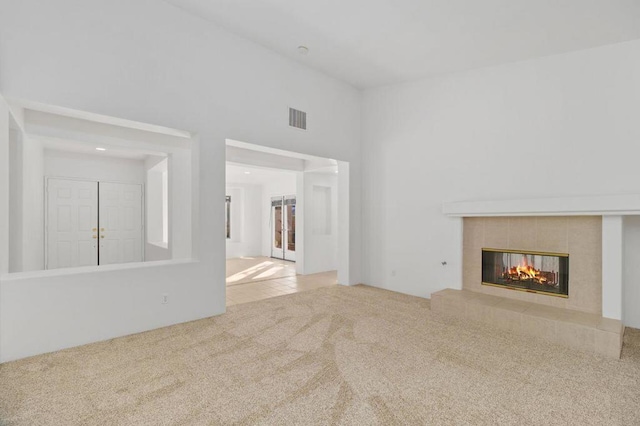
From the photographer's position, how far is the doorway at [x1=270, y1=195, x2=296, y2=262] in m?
9.44

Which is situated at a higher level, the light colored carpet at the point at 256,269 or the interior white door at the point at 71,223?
the interior white door at the point at 71,223

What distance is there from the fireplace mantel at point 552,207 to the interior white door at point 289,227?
5433 millimetres

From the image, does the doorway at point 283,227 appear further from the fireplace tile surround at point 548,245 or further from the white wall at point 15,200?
the white wall at point 15,200

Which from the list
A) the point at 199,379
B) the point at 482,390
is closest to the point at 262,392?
the point at 199,379

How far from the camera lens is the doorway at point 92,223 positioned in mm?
5938

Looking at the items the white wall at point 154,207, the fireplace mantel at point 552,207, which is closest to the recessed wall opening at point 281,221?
the white wall at point 154,207

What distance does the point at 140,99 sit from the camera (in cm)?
343

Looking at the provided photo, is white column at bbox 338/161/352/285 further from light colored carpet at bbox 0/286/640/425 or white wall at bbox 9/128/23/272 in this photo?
white wall at bbox 9/128/23/272

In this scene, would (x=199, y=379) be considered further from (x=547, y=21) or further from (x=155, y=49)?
(x=547, y=21)

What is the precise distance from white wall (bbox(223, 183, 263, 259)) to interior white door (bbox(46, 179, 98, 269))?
14.0 ft

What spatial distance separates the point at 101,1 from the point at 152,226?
14.6 feet

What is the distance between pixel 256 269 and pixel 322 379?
221 inches

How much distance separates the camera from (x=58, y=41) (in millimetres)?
2961

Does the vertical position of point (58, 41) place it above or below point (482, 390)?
above
